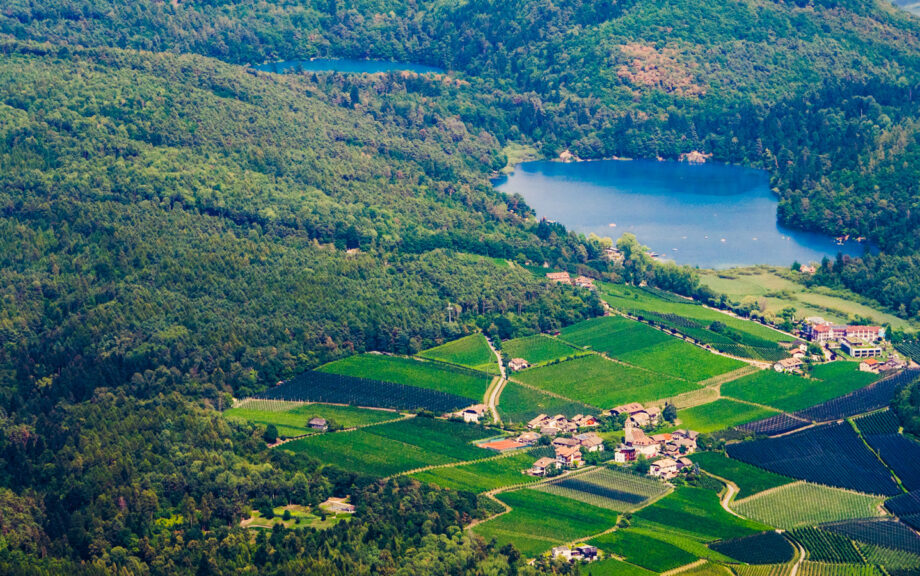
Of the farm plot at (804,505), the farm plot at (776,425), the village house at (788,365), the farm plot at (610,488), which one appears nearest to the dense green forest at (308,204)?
the farm plot at (610,488)

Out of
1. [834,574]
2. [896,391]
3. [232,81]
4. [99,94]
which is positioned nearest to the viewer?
[834,574]

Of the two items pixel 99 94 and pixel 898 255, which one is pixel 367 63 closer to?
pixel 99 94

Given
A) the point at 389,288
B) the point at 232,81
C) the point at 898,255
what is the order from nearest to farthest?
the point at 389,288 < the point at 898,255 < the point at 232,81

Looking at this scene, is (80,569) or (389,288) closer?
(80,569)

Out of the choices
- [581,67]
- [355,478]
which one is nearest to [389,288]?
[355,478]

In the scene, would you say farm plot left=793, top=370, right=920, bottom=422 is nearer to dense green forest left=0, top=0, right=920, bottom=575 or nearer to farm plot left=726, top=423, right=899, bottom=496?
farm plot left=726, top=423, right=899, bottom=496

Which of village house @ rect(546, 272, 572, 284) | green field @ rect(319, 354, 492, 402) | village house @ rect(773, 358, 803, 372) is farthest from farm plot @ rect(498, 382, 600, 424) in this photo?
village house @ rect(546, 272, 572, 284)

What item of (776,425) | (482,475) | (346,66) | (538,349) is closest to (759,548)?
(482,475)

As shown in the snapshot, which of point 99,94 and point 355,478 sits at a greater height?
point 99,94
